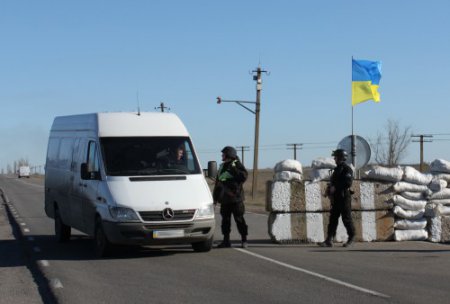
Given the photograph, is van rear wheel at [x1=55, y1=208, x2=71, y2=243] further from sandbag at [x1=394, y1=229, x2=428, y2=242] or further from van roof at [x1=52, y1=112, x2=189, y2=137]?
sandbag at [x1=394, y1=229, x2=428, y2=242]

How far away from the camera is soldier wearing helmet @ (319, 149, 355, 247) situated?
14.4 m

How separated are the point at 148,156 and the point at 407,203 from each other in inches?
224

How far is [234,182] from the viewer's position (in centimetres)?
1417

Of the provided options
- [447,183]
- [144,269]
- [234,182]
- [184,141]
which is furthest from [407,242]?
[144,269]

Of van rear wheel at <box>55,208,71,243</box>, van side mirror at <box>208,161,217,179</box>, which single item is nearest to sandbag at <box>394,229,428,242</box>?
van side mirror at <box>208,161,217,179</box>

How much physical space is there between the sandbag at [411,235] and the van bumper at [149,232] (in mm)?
5120

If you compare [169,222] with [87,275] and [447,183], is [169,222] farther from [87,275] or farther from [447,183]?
[447,183]

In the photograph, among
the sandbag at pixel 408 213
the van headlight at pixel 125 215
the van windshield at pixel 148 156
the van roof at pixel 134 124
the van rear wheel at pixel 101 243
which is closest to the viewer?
the van headlight at pixel 125 215

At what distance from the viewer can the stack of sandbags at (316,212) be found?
1512 cm

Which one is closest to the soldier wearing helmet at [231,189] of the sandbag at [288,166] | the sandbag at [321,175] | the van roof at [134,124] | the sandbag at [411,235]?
the van roof at [134,124]

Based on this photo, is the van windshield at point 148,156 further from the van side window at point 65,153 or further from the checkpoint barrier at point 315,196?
the checkpoint barrier at point 315,196

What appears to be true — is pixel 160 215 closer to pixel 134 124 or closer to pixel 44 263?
pixel 44 263

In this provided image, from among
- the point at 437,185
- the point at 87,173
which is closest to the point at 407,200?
the point at 437,185

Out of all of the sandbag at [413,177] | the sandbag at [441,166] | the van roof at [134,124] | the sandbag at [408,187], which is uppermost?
the van roof at [134,124]
